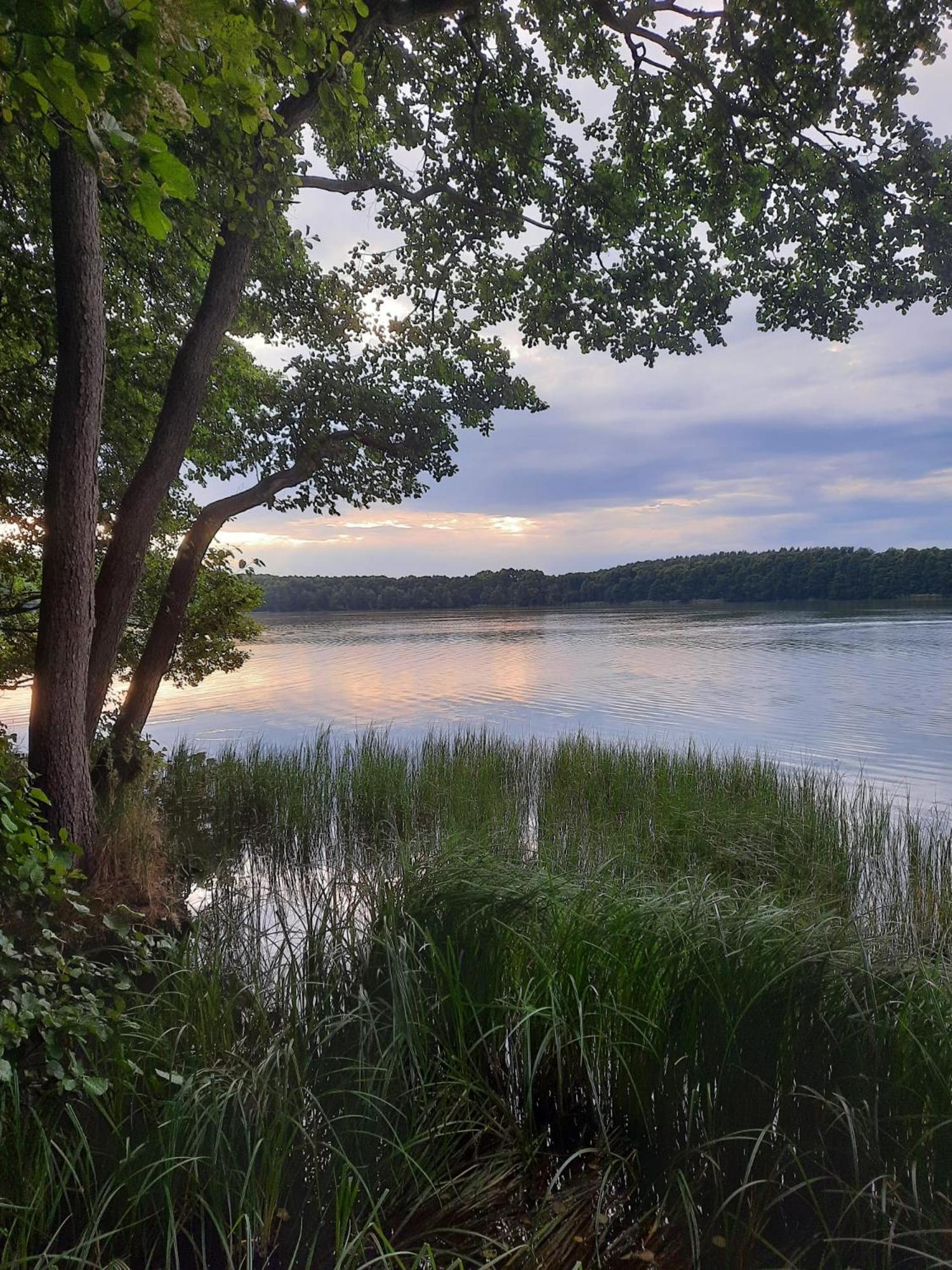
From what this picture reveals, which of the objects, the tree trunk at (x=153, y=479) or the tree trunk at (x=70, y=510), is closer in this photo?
the tree trunk at (x=70, y=510)

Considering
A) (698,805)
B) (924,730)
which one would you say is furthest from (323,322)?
(924,730)

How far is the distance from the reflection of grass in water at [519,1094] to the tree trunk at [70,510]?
153 centimetres

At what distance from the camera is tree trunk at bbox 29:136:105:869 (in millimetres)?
4750

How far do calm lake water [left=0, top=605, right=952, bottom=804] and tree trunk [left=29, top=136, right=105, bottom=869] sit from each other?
22.9ft

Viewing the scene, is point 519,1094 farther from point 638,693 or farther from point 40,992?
point 638,693

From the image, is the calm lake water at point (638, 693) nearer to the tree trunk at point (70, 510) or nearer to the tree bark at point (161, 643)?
the tree bark at point (161, 643)

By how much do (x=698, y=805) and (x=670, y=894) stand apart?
3.85 m

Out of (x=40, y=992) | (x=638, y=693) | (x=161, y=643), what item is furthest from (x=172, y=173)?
(x=638, y=693)

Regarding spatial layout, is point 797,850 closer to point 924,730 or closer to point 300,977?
point 300,977

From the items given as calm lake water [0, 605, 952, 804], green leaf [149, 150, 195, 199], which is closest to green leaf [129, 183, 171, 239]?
green leaf [149, 150, 195, 199]

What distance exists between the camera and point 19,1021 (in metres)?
2.18

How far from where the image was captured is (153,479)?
6051 mm

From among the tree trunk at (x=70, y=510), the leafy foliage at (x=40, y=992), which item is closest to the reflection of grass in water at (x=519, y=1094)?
the leafy foliage at (x=40, y=992)

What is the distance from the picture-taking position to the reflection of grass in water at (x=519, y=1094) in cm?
215
